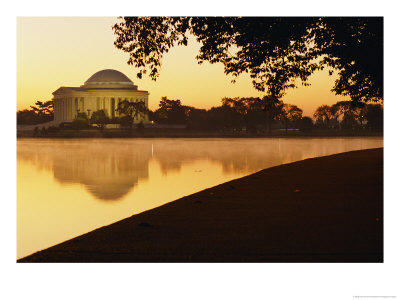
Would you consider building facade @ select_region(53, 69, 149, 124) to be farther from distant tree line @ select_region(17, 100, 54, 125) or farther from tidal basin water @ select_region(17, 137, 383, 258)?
tidal basin water @ select_region(17, 137, 383, 258)

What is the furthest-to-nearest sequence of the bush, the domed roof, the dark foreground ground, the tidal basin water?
the domed roof, the bush, the tidal basin water, the dark foreground ground

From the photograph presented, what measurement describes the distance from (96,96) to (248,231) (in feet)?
482

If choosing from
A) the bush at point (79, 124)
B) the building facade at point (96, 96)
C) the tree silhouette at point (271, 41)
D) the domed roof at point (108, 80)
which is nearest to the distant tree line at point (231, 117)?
the bush at point (79, 124)

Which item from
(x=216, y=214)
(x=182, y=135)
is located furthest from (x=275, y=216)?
(x=182, y=135)

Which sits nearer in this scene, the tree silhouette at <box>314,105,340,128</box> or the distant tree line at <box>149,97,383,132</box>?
the distant tree line at <box>149,97,383,132</box>

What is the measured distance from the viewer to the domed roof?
6314 inches

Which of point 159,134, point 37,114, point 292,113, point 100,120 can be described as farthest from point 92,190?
point 37,114

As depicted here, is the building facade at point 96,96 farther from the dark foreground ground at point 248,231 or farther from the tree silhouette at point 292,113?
the dark foreground ground at point 248,231

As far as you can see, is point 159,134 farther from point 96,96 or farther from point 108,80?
point 108,80

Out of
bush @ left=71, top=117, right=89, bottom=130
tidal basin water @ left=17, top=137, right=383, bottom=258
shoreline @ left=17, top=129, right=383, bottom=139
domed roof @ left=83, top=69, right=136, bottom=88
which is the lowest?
tidal basin water @ left=17, top=137, right=383, bottom=258

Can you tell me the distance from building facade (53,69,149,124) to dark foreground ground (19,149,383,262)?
13401cm

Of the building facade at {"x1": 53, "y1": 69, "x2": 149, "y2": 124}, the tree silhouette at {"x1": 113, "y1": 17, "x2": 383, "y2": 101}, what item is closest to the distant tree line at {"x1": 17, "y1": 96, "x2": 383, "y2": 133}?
the building facade at {"x1": 53, "y1": 69, "x2": 149, "y2": 124}

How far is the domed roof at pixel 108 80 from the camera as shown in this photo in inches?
6314

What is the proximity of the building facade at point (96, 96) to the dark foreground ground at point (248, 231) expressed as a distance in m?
134
